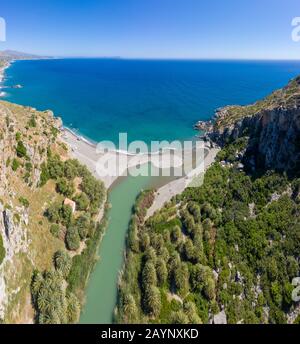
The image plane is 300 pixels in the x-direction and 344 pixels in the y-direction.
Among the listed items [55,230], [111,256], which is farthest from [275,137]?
[55,230]

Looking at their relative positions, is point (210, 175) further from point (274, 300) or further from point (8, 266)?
point (8, 266)

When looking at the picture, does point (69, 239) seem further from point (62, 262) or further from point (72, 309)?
point (72, 309)

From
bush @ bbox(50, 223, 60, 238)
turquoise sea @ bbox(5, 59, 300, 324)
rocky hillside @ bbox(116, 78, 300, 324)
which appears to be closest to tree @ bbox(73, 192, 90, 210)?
turquoise sea @ bbox(5, 59, 300, 324)

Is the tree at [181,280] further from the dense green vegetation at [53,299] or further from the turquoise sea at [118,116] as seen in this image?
the dense green vegetation at [53,299]

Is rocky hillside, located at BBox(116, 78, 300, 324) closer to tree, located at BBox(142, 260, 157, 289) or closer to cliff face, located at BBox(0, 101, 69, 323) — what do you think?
tree, located at BBox(142, 260, 157, 289)

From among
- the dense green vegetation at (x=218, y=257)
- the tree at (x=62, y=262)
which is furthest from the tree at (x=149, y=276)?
the tree at (x=62, y=262)

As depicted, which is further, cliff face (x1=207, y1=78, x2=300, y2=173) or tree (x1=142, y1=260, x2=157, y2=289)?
cliff face (x1=207, y1=78, x2=300, y2=173)
